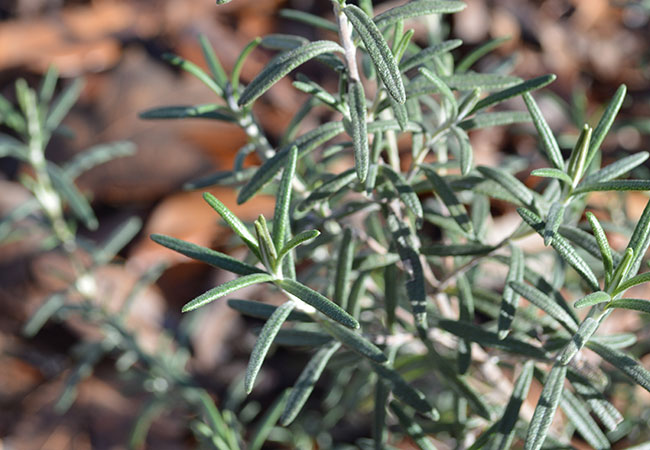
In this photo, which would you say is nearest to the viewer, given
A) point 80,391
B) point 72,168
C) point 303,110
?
point 303,110

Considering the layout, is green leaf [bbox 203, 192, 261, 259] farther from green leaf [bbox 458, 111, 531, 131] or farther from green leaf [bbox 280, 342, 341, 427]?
green leaf [bbox 458, 111, 531, 131]

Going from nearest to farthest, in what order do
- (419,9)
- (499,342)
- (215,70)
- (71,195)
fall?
(419,9)
(499,342)
(215,70)
(71,195)

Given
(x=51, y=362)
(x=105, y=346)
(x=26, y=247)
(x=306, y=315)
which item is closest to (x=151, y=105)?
(x=26, y=247)

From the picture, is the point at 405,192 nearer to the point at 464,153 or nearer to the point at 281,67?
the point at 464,153

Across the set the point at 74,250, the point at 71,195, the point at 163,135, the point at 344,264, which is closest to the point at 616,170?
the point at 344,264

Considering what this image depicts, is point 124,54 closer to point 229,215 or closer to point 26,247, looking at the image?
point 26,247
